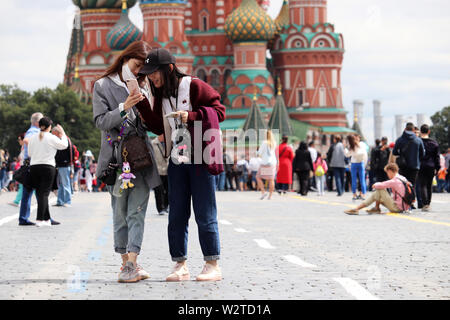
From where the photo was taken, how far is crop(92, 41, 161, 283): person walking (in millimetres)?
8992

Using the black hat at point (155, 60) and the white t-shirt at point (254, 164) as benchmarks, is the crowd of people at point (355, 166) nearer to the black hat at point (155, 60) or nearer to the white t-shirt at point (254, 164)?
the white t-shirt at point (254, 164)

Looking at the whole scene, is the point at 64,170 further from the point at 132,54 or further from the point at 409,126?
the point at 132,54

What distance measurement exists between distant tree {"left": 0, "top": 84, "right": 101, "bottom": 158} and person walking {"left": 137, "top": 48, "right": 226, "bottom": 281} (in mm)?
88655

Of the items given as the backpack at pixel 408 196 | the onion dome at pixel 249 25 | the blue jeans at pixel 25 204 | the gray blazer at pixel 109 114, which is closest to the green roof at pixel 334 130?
the onion dome at pixel 249 25

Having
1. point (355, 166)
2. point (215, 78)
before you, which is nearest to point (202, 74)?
point (215, 78)

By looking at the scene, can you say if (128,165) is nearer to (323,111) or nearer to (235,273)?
(235,273)

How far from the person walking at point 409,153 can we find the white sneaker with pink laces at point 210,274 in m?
12.4

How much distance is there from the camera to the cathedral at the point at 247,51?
3816 inches

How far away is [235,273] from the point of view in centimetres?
962

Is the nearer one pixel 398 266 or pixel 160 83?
pixel 160 83

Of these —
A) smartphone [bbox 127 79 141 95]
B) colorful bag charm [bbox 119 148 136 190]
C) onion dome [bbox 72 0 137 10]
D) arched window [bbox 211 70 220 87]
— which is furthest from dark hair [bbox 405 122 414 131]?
onion dome [bbox 72 0 137 10]

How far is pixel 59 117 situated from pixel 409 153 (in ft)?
261
